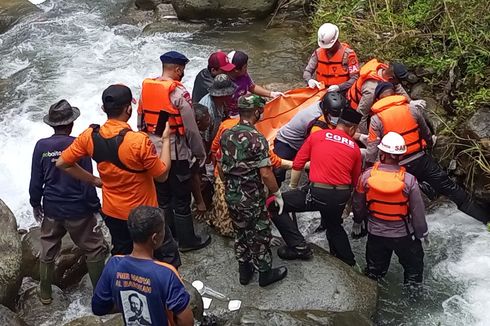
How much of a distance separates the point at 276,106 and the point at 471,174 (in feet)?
7.52

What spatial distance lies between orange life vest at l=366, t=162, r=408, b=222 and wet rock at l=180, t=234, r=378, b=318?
0.69 metres

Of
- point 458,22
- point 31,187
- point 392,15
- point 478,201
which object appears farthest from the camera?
point 392,15

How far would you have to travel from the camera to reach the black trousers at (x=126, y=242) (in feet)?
16.2

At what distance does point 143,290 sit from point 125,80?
7.13 metres

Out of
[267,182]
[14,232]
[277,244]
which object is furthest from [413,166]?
[14,232]

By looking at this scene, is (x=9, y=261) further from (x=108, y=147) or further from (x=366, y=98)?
(x=366, y=98)

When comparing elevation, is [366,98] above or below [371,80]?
below

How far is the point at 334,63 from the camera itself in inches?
284

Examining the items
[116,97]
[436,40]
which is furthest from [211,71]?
[436,40]

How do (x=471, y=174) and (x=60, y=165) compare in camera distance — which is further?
(x=471, y=174)

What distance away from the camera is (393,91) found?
241 inches

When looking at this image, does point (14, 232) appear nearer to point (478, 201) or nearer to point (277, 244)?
point (277, 244)

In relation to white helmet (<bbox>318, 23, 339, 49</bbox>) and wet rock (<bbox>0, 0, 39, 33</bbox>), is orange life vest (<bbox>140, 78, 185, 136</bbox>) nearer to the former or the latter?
white helmet (<bbox>318, 23, 339, 49</bbox>)

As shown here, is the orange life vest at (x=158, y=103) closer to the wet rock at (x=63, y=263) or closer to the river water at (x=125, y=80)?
the wet rock at (x=63, y=263)
